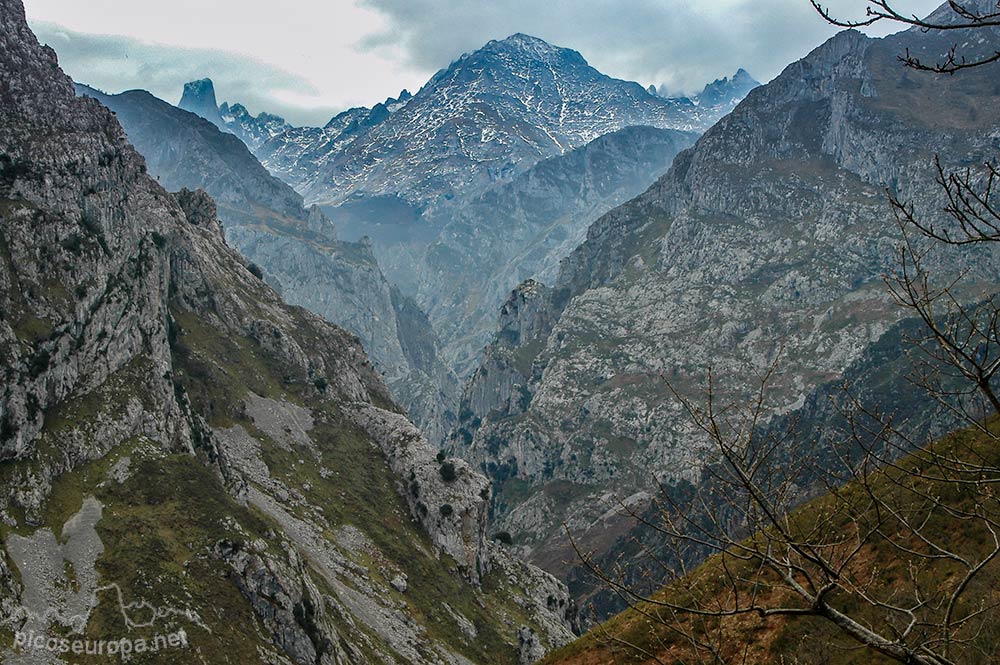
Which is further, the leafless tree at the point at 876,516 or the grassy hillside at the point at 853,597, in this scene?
the grassy hillside at the point at 853,597

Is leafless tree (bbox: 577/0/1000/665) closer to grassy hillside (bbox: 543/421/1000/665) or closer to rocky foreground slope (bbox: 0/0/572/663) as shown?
grassy hillside (bbox: 543/421/1000/665)

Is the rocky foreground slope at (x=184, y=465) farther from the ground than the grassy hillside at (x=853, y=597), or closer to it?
farther from the ground

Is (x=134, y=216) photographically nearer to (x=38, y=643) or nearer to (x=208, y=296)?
(x=208, y=296)

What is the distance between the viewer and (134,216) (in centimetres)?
13125

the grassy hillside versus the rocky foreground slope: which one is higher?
the rocky foreground slope

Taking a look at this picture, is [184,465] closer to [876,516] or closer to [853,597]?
[853,597]

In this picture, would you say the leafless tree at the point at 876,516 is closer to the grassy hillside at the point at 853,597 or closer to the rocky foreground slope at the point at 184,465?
the grassy hillside at the point at 853,597

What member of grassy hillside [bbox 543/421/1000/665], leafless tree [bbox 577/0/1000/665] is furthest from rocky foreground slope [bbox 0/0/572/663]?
leafless tree [bbox 577/0/1000/665]

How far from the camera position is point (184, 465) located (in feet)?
321

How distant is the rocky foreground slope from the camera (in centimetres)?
7375

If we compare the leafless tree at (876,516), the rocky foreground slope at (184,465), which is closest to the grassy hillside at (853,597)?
the leafless tree at (876,516)

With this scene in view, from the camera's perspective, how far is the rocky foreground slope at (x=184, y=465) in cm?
7375

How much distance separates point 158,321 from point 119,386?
23654mm

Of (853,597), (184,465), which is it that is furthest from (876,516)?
(184,465)
